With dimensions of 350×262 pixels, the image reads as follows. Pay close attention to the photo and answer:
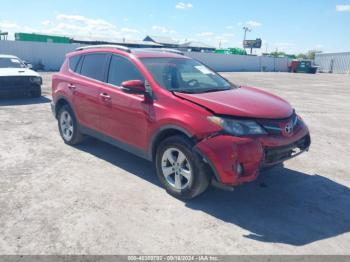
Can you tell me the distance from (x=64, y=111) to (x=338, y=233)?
494 centimetres

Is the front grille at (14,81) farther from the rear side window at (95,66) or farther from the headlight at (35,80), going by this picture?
the rear side window at (95,66)

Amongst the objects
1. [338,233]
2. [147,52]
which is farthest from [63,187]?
[338,233]

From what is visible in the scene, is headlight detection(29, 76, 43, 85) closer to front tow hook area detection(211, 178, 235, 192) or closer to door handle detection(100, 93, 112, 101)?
door handle detection(100, 93, 112, 101)

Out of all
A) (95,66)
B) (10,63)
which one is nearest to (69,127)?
(95,66)

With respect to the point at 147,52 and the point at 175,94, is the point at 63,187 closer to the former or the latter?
the point at 175,94

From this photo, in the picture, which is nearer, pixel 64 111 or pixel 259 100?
Result: pixel 259 100

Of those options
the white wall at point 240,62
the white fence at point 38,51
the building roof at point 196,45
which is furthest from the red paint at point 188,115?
the building roof at point 196,45

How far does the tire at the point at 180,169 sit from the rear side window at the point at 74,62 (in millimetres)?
2722

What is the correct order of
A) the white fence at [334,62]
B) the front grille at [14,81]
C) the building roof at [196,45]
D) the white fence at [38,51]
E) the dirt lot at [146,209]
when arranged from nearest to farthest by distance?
the dirt lot at [146,209] → the front grille at [14,81] → the white fence at [38,51] → the white fence at [334,62] → the building roof at [196,45]

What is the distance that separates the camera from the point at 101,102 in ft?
16.6

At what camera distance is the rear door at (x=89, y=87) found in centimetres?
520

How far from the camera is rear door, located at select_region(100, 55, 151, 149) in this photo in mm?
4449

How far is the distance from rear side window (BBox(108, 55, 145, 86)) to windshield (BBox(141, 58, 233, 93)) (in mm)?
190

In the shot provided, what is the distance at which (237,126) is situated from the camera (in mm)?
3707
